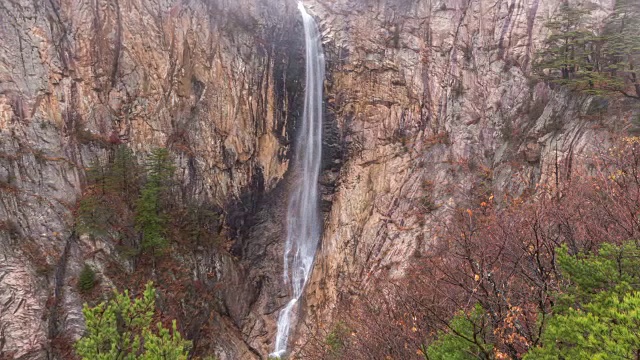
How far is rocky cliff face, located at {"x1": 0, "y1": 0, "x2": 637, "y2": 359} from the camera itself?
59.8ft

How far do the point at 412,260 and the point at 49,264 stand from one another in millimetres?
17975

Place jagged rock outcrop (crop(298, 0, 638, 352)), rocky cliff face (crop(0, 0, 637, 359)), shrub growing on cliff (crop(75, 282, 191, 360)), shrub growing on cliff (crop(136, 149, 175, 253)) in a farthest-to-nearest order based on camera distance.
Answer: jagged rock outcrop (crop(298, 0, 638, 352)) → shrub growing on cliff (crop(136, 149, 175, 253)) → rocky cliff face (crop(0, 0, 637, 359)) → shrub growing on cliff (crop(75, 282, 191, 360))

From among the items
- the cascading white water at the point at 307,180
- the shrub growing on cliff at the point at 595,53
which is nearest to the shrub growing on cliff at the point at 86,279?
the cascading white water at the point at 307,180

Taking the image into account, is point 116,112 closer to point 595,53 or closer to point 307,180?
point 307,180

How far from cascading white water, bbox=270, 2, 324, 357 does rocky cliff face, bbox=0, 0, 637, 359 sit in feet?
2.38

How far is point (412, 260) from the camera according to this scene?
69.7ft

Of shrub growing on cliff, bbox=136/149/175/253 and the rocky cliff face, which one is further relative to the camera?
shrub growing on cliff, bbox=136/149/175/253

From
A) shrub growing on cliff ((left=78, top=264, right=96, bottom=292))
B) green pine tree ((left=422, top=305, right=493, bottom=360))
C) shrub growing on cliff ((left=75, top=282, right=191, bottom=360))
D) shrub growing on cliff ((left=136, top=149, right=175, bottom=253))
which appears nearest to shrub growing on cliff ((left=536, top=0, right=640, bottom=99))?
green pine tree ((left=422, top=305, right=493, bottom=360))

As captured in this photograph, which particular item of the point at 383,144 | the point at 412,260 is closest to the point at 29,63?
the point at 383,144

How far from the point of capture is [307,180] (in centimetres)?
2688

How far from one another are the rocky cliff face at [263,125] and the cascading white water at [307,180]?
724 millimetres

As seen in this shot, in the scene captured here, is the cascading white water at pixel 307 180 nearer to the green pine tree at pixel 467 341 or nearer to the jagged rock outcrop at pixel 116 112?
the jagged rock outcrop at pixel 116 112

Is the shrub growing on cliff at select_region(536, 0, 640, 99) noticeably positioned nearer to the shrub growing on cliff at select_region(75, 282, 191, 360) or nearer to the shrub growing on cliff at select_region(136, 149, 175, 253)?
the shrub growing on cliff at select_region(75, 282, 191, 360)

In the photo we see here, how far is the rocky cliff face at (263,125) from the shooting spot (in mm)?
18234
